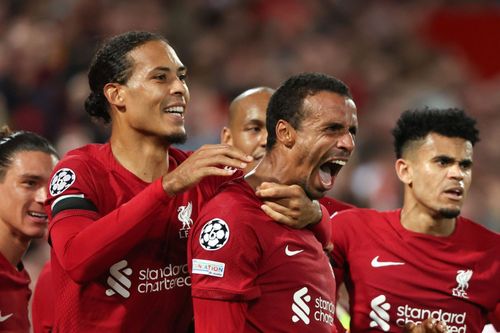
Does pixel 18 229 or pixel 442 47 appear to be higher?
pixel 442 47

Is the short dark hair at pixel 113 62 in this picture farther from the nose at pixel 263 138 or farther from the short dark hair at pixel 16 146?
the nose at pixel 263 138

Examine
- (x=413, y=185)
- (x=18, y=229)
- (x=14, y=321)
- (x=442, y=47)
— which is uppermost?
(x=442, y=47)

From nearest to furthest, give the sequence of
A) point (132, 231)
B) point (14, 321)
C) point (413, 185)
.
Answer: point (132, 231) → point (14, 321) → point (413, 185)

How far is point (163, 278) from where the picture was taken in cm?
391

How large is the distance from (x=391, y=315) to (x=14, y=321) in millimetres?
1661

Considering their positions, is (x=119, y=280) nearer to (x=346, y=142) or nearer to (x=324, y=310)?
(x=324, y=310)

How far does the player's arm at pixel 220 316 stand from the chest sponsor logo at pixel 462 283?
1449 millimetres

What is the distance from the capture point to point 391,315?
4477 millimetres

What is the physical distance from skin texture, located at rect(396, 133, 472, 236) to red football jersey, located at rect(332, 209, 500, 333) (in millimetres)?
64

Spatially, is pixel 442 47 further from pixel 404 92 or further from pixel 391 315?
pixel 391 315

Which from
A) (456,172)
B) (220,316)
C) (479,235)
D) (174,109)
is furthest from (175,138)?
(479,235)

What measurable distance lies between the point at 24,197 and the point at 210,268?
4.77 ft

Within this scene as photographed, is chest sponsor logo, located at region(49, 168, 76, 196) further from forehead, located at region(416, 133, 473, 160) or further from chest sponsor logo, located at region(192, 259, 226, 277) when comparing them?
forehead, located at region(416, 133, 473, 160)

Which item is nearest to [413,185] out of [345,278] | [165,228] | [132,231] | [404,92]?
[345,278]
